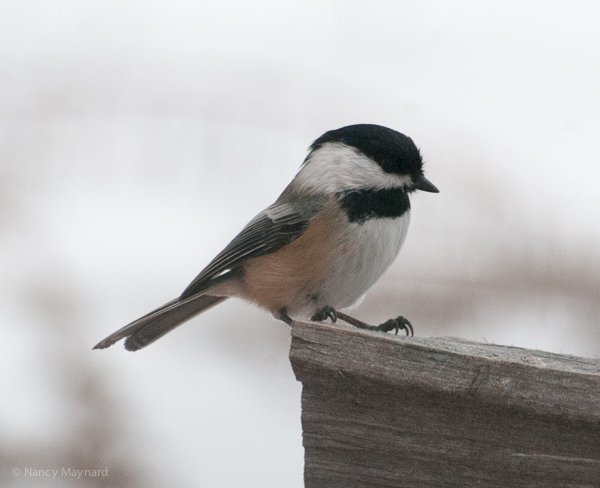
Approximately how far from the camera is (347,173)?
2.01 meters

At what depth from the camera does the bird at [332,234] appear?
1.94 m

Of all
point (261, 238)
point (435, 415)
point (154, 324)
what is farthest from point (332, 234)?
point (435, 415)

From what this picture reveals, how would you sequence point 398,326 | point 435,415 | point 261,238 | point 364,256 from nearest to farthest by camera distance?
point 435,415 → point 398,326 → point 364,256 → point 261,238

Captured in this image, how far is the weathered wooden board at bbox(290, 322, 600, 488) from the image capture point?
1102 millimetres

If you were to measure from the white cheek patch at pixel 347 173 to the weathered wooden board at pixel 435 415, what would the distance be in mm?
871

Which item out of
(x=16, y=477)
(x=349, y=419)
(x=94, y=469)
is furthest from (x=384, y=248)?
(x=16, y=477)

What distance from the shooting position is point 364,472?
3.97 ft

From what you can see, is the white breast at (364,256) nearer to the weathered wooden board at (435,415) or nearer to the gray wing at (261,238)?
the gray wing at (261,238)

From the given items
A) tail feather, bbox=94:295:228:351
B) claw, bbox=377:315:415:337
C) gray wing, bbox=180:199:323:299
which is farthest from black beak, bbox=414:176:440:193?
tail feather, bbox=94:295:228:351

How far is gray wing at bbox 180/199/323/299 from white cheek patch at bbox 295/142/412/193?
7 centimetres

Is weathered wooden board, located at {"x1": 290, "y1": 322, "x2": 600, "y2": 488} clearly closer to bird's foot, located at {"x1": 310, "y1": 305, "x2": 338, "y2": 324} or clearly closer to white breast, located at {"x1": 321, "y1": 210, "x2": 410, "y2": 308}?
bird's foot, located at {"x1": 310, "y1": 305, "x2": 338, "y2": 324}

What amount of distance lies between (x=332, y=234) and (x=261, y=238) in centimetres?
25

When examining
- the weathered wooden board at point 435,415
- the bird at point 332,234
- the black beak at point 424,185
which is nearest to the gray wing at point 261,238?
the bird at point 332,234

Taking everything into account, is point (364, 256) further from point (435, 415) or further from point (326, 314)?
point (435, 415)
